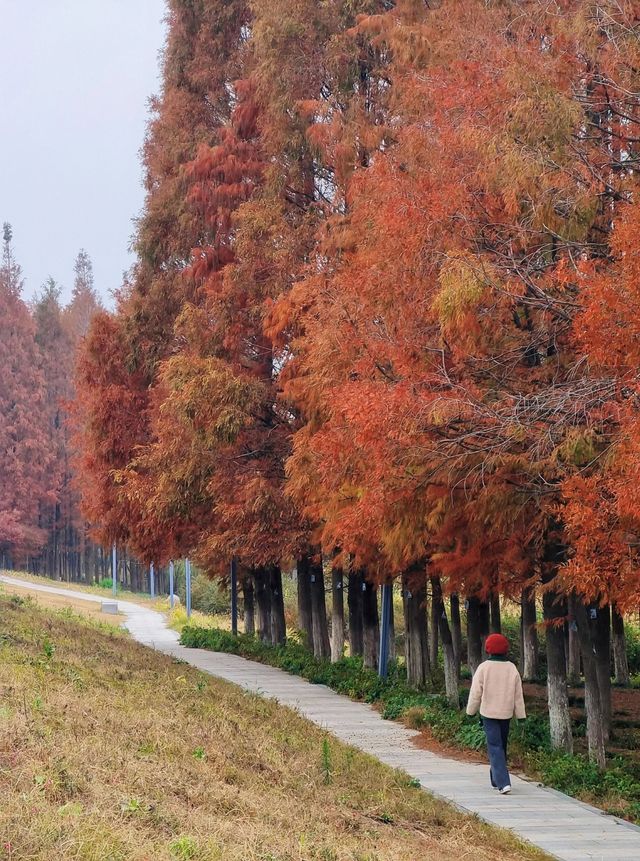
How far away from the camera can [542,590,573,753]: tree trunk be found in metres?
16.6

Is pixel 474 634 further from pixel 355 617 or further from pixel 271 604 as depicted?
pixel 271 604

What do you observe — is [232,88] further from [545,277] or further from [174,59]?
[545,277]

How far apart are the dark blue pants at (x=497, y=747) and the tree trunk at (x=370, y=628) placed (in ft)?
44.1

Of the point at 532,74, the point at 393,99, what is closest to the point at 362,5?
the point at 393,99

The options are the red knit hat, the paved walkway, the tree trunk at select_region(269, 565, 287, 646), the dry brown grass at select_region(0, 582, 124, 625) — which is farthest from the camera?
the dry brown grass at select_region(0, 582, 124, 625)

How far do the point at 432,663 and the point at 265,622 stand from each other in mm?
5308

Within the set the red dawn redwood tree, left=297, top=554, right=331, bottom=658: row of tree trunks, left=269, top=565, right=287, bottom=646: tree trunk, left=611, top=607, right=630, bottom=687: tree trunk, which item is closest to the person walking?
left=297, top=554, right=331, bottom=658: row of tree trunks

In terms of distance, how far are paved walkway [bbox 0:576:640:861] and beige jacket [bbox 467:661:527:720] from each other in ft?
2.70

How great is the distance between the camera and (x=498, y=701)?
41.8ft

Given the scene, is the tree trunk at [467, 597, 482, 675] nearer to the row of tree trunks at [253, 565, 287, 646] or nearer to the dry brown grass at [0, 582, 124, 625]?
the row of tree trunks at [253, 565, 287, 646]

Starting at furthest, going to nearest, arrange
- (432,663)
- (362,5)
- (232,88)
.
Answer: (432,663) → (232,88) → (362,5)

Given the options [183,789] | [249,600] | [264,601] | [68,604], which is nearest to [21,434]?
[68,604]

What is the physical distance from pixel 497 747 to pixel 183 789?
4.34 meters

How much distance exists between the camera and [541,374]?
1435 cm
